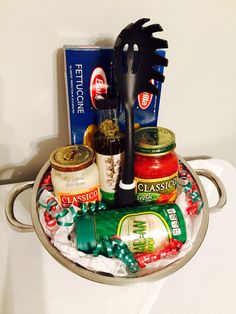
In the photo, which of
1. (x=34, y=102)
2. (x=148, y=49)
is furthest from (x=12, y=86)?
(x=148, y=49)

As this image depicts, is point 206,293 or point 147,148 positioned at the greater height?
point 147,148

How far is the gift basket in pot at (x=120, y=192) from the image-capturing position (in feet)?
1.23

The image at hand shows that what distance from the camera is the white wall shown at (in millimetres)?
447

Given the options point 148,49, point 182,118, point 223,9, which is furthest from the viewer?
point 182,118

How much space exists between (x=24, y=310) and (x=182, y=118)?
1.47 feet

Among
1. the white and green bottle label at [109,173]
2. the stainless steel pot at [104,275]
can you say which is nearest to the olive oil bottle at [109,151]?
the white and green bottle label at [109,173]

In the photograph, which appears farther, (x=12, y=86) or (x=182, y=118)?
(x=182, y=118)

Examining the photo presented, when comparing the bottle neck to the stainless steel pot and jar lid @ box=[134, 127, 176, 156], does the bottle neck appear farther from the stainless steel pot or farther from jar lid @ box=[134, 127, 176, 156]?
the stainless steel pot

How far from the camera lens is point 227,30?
1.72ft

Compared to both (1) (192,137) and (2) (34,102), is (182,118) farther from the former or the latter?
(2) (34,102)

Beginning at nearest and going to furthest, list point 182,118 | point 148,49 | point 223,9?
point 148,49 → point 223,9 → point 182,118

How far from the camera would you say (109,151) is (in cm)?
43

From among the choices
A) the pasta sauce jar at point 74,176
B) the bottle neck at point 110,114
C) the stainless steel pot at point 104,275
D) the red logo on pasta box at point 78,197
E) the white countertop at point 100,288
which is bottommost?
the white countertop at point 100,288

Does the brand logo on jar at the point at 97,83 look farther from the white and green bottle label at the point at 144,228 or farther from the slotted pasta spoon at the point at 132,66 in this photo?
the white and green bottle label at the point at 144,228
